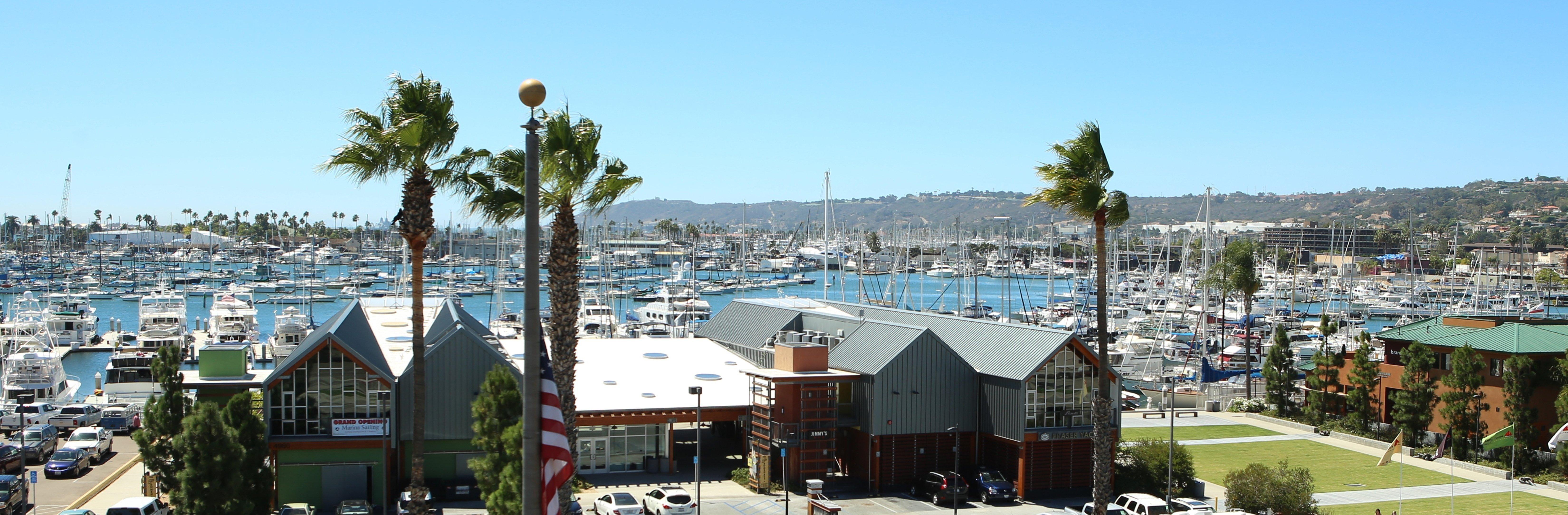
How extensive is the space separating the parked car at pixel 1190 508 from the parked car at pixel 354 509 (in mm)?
24228

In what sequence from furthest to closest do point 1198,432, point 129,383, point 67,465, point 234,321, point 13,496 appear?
point 234,321
point 129,383
point 1198,432
point 67,465
point 13,496

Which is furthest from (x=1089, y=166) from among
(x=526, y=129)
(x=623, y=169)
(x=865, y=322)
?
(x=865, y=322)

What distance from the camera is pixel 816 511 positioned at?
34.2 metres

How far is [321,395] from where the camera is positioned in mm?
34594

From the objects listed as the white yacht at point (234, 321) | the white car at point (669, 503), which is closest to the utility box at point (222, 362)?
the white car at point (669, 503)

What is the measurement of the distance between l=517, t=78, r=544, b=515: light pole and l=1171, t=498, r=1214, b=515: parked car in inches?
1067

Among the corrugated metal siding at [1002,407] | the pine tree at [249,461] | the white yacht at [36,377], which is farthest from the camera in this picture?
the white yacht at [36,377]

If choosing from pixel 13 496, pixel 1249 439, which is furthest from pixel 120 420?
pixel 1249 439

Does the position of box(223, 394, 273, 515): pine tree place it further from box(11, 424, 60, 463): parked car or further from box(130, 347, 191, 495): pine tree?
box(11, 424, 60, 463): parked car

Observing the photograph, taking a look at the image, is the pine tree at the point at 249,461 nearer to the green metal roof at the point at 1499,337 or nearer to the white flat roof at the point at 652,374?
the white flat roof at the point at 652,374

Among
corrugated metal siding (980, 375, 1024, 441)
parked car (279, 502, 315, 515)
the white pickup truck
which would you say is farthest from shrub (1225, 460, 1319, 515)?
the white pickup truck

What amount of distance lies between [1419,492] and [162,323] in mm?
Result: 91118

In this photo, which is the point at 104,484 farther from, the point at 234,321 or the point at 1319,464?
the point at 234,321

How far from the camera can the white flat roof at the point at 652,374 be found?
4062 cm
